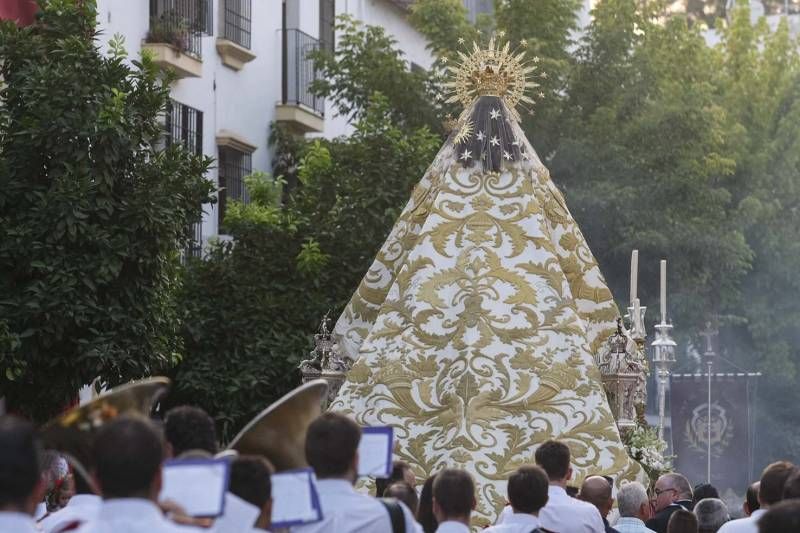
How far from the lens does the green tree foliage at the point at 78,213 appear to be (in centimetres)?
1336

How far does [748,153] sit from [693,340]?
340 centimetres

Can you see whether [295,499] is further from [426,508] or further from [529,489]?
[426,508]

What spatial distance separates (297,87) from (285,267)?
650cm

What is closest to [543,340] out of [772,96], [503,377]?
[503,377]

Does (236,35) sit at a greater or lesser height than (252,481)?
greater

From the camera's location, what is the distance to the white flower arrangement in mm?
11469

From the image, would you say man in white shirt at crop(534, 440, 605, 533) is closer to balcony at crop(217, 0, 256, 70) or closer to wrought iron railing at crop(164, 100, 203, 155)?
wrought iron railing at crop(164, 100, 203, 155)

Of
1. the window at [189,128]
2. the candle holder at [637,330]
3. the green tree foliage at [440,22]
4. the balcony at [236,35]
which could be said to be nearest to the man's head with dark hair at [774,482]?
the candle holder at [637,330]

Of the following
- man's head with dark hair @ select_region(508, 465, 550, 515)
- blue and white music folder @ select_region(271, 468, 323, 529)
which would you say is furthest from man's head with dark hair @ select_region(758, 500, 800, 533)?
man's head with dark hair @ select_region(508, 465, 550, 515)

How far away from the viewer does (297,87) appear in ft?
78.3

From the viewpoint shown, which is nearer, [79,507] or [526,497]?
[79,507]

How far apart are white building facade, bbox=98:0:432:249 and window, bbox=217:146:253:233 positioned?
12mm

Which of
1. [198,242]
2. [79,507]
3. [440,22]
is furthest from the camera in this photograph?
[440,22]

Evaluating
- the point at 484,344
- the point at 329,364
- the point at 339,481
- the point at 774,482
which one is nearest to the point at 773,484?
the point at 774,482
